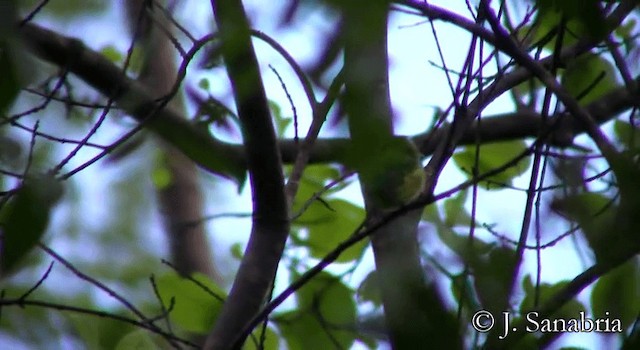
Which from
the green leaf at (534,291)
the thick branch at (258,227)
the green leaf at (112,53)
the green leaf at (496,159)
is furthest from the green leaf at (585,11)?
the green leaf at (112,53)

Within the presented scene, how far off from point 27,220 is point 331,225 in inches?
37.1

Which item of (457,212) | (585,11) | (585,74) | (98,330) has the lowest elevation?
(585,11)

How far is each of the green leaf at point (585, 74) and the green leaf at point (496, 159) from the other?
18 centimetres

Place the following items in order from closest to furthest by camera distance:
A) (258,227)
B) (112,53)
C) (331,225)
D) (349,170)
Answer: (349,170) < (258,227) < (331,225) < (112,53)

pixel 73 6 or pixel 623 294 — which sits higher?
pixel 73 6

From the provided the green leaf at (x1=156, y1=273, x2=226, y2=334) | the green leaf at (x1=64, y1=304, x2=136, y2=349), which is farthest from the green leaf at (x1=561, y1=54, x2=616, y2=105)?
the green leaf at (x1=64, y1=304, x2=136, y2=349)

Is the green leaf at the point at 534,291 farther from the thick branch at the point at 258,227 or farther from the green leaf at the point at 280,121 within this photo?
the green leaf at the point at 280,121

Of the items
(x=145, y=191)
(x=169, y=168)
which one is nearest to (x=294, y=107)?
(x=169, y=168)

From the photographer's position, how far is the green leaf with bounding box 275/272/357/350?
52.8 inches

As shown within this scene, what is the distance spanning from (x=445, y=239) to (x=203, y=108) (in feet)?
1.57

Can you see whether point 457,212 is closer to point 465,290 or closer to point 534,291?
point 534,291

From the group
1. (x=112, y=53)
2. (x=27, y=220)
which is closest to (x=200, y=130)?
(x=27, y=220)

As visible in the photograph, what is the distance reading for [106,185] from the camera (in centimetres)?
327

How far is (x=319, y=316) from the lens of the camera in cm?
136
